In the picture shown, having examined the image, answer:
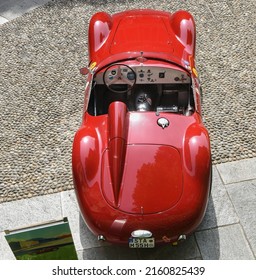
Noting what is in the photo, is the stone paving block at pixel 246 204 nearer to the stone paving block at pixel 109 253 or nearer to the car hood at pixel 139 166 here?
the car hood at pixel 139 166

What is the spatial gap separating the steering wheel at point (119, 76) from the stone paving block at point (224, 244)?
2.24m

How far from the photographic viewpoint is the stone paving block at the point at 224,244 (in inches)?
208

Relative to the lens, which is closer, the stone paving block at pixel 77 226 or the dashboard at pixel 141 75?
the stone paving block at pixel 77 226

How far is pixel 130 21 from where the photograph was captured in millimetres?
6773

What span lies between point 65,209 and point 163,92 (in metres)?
2.18

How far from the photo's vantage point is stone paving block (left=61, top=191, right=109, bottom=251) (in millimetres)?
5505

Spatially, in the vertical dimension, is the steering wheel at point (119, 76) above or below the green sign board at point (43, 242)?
above

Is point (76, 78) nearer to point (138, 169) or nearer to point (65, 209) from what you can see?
point (65, 209)

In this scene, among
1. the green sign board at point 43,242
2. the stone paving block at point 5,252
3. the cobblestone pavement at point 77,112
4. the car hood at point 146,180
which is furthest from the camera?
the cobblestone pavement at point 77,112

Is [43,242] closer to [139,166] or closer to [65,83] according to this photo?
[139,166]

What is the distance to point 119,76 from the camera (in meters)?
5.72

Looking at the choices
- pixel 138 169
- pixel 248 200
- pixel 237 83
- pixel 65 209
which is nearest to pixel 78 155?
pixel 138 169

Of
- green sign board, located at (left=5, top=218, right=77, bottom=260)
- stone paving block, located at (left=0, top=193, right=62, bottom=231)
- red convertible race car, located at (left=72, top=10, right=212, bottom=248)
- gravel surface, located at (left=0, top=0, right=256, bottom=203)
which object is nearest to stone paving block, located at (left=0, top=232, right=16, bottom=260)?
stone paving block, located at (left=0, top=193, right=62, bottom=231)

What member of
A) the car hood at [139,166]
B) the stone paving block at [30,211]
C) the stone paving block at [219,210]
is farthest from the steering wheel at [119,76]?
A: the stone paving block at [219,210]
